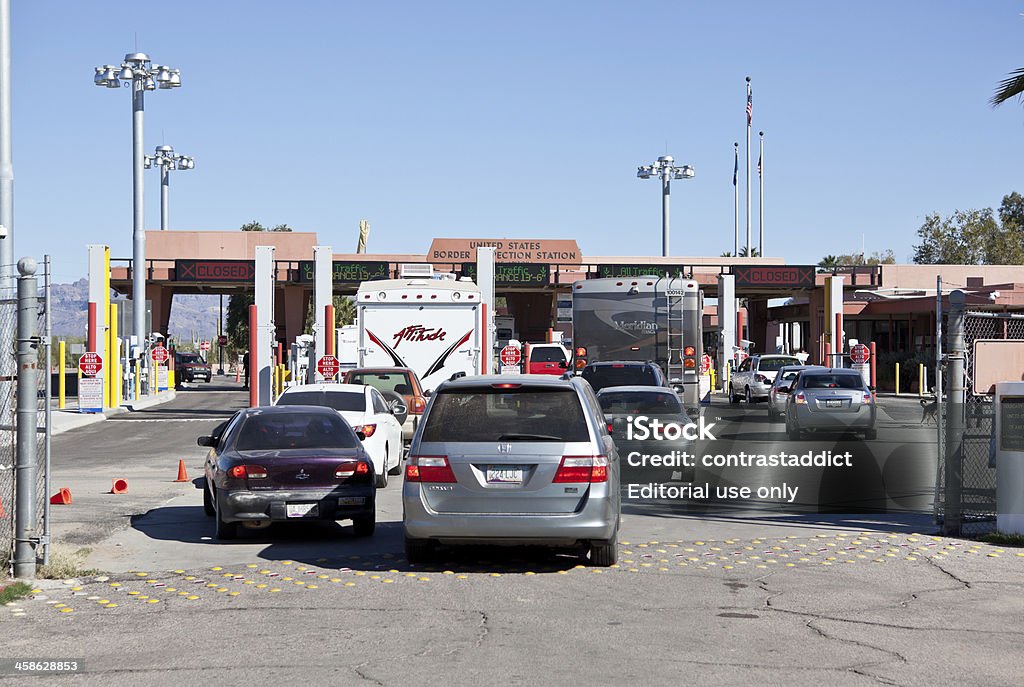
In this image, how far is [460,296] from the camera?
95.6 feet

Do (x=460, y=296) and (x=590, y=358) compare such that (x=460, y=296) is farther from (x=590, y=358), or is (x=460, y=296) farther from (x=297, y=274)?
(x=297, y=274)

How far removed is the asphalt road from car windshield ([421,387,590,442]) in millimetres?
1170

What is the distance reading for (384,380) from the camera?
2581 centimetres

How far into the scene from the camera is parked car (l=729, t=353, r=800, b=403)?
44031 millimetres

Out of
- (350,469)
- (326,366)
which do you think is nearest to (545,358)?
(326,366)

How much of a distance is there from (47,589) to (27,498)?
93cm

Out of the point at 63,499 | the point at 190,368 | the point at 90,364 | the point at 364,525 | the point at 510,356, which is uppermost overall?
the point at 510,356

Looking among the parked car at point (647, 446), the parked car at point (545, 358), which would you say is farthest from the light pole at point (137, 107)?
the parked car at point (647, 446)

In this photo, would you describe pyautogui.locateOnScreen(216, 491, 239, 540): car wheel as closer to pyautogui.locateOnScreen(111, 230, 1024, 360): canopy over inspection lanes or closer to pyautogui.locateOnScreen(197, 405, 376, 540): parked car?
pyautogui.locateOnScreen(197, 405, 376, 540): parked car

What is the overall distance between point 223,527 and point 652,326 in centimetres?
1673

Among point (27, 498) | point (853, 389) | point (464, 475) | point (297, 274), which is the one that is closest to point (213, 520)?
point (27, 498)

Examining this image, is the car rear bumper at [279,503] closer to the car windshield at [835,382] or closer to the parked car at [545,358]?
the car windshield at [835,382]

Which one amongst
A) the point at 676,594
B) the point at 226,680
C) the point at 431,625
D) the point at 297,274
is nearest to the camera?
the point at 226,680

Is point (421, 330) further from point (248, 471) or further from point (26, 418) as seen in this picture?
point (26, 418)
